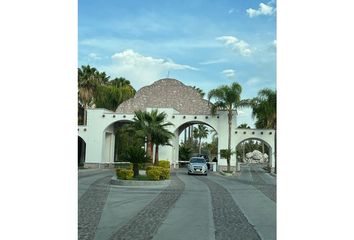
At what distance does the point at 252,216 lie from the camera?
864 cm

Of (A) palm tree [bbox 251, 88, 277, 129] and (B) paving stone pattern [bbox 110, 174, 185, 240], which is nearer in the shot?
(B) paving stone pattern [bbox 110, 174, 185, 240]

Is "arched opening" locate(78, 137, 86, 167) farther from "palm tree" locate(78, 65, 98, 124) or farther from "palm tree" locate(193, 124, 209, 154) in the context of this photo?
"palm tree" locate(193, 124, 209, 154)

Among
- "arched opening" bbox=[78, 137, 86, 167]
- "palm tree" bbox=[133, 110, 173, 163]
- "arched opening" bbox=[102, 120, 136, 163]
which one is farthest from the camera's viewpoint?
"arched opening" bbox=[78, 137, 86, 167]

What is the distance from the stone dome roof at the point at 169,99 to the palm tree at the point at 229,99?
351 cm

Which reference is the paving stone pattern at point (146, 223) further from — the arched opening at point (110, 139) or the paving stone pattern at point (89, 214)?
the arched opening at point (110, 139)

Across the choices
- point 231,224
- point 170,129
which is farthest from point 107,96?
point 231,224

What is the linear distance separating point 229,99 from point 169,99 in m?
7.12

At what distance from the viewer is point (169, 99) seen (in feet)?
113

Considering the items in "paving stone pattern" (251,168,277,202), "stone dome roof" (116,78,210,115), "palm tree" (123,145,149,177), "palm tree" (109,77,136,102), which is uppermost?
"palm tree" (109,77,136,102)

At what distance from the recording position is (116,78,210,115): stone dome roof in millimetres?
33562

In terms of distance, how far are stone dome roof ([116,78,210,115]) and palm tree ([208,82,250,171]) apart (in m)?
3.51

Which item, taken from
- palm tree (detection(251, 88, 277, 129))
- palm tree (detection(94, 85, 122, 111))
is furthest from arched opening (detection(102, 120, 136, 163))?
palm tree (detection(251, 88, 277, 129))
